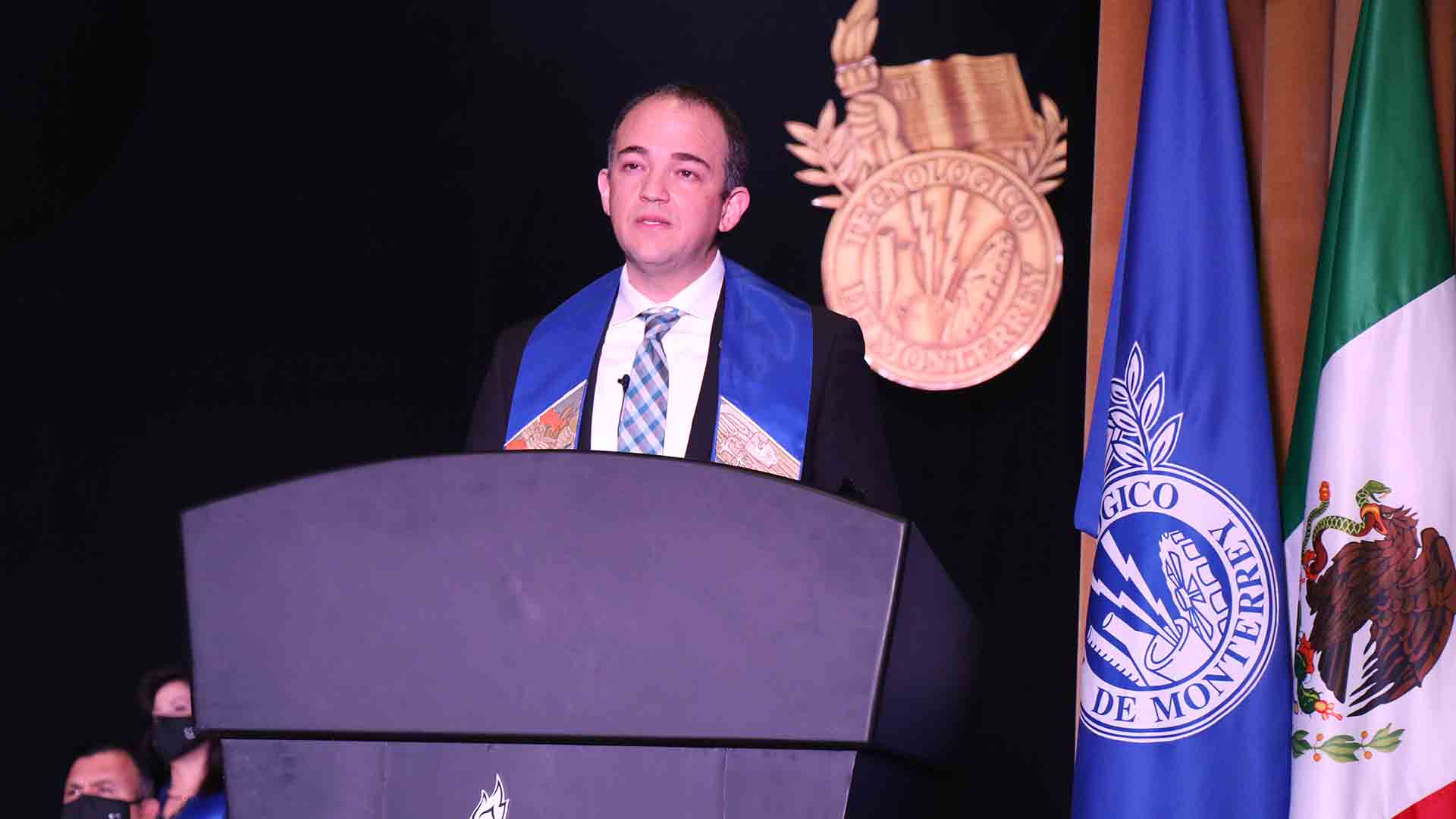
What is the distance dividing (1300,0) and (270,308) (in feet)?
7.03

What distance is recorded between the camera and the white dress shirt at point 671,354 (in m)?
1.18

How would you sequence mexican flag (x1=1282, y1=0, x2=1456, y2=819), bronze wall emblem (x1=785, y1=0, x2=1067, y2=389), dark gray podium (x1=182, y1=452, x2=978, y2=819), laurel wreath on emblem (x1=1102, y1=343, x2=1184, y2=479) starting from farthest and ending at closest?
bronze wall emblem (x1=785, y1=0, x2=1067, y2=389), laurel wreath on emblem (x1=1102, y1=343, x2=1184, y2=479), mexican flag (x1=1282, y1=0, x2=1456, y2=819), dark gray podium (x1=182, y1=452, x2=978, y2=819)

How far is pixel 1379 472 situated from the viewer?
195 cm

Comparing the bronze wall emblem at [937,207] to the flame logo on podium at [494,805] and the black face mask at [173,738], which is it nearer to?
the black face mask at [173,738]

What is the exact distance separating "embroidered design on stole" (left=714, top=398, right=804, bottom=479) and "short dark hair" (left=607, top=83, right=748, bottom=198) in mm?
336

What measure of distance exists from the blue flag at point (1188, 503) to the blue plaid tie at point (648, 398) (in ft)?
3.72

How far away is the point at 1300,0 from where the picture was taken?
2.38 meters

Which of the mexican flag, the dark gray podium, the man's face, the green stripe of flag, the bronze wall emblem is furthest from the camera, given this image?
the bronze wall emblem

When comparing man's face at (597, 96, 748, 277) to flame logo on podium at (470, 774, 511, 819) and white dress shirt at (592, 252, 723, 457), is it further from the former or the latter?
flame logo on podium at (470, 774, 511, 819)

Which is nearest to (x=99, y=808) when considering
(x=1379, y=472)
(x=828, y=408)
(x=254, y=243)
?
(x=254, y=243)

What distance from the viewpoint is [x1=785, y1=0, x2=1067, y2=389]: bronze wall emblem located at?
284 centimetres

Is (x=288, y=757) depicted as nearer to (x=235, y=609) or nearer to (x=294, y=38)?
(x=235, y=609)

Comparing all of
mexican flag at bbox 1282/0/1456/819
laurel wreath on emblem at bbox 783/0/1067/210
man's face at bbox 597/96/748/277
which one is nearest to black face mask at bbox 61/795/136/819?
laurel wreath on emblem at bbox 783/0/1067/210

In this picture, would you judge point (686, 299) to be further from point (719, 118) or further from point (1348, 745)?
point (1348, 745)
